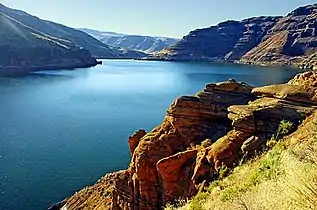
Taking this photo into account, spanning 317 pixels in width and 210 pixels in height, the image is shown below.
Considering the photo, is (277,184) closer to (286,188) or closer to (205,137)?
(286,188)

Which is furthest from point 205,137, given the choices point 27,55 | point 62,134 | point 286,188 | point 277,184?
point 27,55

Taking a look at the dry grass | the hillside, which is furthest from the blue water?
the dry grass

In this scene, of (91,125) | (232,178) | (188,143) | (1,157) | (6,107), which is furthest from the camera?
(6,107)

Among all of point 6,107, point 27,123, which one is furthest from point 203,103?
point 6,107

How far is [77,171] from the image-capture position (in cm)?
4066

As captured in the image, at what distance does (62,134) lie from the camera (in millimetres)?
55969

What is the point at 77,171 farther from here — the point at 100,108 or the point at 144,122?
the point at 100,108

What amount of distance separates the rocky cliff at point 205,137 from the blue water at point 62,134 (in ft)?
37.7

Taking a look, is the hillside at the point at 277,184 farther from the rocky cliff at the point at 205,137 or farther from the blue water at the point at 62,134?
the blue water at the point at 62,134

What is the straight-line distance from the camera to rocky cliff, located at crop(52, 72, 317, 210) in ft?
61.9

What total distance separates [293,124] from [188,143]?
6.28 meters

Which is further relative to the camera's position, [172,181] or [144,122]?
[144,122]

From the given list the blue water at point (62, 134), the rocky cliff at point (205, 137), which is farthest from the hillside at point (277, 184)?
the blue water at point (62, 134)

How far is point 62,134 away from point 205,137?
37318 mm
